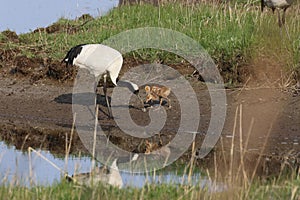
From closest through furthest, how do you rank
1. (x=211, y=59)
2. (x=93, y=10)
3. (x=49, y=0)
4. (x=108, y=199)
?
1. (x=108, y=199)
2. (x=211, y=59)
3. (x=93, y=10)
4. (x=49, y=0)

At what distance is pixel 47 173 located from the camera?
7.29 metres

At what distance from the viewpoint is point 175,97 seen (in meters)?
10.1

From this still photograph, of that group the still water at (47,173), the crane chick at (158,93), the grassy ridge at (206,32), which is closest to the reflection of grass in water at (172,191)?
the still water at (47,173)

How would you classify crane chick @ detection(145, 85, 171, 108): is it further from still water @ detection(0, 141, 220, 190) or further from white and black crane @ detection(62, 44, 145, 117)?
still water @ detection(0, 141, 220, 190)

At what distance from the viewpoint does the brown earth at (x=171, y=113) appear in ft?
27.2

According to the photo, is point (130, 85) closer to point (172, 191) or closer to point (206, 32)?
point (206, 32)

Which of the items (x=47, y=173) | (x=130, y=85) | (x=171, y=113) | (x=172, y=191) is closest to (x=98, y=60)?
(x=130, y=85)

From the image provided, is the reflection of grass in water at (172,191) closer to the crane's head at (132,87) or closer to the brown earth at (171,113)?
the brown earth at (171,113)

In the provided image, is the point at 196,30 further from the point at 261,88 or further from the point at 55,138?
the point at 55,138

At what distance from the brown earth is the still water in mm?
402

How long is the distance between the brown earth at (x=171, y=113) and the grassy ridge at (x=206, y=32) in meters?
0.17

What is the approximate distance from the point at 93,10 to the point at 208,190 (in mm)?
9099

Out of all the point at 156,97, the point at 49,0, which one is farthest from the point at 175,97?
the point at 49,0

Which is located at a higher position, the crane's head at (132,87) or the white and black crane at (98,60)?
the white and black crane at (98,60)
